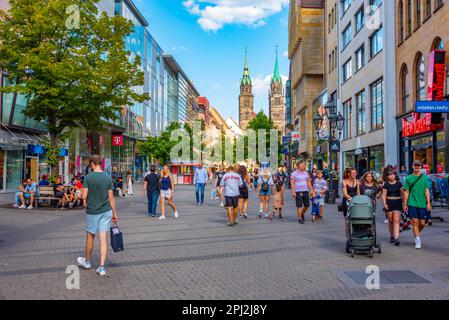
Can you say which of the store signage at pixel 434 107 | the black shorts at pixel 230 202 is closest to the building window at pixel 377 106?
the store signage at pixel 434 107

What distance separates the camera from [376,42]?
1302 inches

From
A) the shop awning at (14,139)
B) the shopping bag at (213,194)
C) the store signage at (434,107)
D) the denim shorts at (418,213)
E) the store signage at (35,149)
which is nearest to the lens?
the denim shorts at (418,213)

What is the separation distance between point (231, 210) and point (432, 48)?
49.5 feet

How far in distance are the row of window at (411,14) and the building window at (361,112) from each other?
8.91 metres

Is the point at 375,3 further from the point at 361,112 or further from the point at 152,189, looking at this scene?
the point at 152,189

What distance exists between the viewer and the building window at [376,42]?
31.5 metres

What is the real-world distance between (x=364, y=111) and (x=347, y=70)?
297 inches

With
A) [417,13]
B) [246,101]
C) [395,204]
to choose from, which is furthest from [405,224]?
[246,101]

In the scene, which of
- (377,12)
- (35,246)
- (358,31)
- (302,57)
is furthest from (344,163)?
(35,246)

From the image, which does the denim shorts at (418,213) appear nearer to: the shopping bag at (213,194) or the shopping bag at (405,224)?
the shopping bag at (405,224)

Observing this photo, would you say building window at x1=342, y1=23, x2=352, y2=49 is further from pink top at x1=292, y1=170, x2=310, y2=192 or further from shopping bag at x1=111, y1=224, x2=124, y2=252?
shopping bag at x1=111, y1=224, x2=124, y2=252

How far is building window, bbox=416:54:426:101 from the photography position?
80.4ft

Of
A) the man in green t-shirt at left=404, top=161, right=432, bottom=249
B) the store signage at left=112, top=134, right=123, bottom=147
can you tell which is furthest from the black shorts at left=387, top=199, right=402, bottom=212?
the store signage at left=112, top=134, right=123, bottom=147

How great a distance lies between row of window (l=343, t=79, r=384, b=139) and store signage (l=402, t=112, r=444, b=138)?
4.39 meters
